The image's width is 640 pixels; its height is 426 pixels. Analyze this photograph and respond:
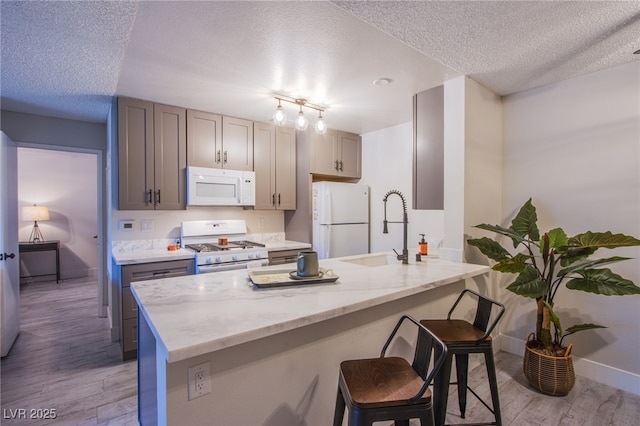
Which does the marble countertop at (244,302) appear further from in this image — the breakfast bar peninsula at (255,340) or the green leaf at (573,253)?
the green leaf at (573,253)

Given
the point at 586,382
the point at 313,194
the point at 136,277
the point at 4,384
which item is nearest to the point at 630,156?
the point at 586,382

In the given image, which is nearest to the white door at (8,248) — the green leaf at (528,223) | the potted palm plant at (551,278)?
the potted palm plant at (551,278)

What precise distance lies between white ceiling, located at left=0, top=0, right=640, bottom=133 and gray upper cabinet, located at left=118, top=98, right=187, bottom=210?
204 millimetres

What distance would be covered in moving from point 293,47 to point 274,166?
1.99 m

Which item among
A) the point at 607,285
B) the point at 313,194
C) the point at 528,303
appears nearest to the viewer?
the point at 607,285

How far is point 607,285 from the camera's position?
1.89 meters

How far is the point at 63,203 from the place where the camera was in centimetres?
581

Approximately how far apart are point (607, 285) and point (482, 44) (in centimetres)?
169

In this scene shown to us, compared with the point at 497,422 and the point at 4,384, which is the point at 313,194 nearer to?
the point at 497,422

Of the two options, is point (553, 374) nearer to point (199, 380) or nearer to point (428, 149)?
point (428, 149)

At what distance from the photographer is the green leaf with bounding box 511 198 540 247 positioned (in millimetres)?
2256

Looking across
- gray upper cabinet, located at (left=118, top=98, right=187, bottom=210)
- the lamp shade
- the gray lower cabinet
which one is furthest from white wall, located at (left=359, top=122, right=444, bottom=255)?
the lamp shade

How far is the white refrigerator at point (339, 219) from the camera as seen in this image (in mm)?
3785

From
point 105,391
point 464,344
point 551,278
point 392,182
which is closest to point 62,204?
point 105,391
